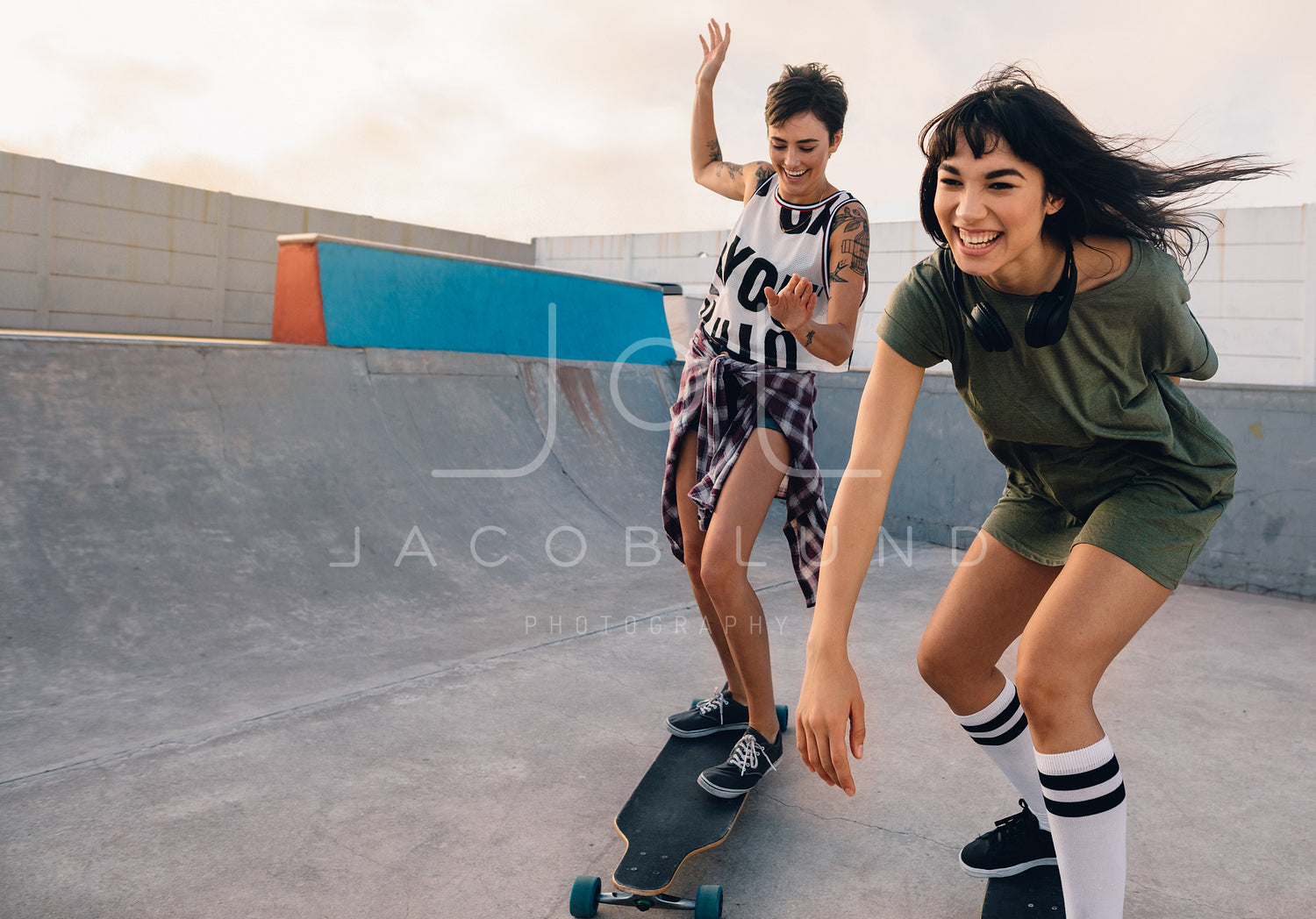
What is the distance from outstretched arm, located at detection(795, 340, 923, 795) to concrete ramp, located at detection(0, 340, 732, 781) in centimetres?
228

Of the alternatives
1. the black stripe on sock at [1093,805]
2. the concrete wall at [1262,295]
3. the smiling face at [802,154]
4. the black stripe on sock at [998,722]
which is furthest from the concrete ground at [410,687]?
the concrete wall at [1262,295]

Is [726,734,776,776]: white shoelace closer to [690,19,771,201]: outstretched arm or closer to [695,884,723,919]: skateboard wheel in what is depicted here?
[695,884,723,919]: skateboard wheel

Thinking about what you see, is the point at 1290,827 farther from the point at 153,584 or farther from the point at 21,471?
the point at 21,471

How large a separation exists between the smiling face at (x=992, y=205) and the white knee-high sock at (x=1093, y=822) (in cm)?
97

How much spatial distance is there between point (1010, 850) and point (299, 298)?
5.94 meters

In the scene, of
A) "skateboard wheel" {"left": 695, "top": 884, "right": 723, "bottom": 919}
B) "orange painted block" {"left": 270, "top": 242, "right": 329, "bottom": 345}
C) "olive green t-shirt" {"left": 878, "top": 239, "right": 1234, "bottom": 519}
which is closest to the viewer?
"olive green t-shirt" {"left": 878, "top": 239, "right": 1234, "bottom": 519}

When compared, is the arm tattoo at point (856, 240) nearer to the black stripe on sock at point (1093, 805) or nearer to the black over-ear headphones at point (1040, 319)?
the black over-ear headphones at point (1040, 319)

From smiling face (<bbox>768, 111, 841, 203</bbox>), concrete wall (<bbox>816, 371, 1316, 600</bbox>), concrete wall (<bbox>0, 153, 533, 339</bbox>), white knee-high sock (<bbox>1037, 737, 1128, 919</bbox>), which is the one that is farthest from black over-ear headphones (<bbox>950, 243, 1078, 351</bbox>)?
concrete wall (<bbox>0, 153, 533, 339</bbox>)

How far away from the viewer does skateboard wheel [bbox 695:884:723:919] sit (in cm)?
195

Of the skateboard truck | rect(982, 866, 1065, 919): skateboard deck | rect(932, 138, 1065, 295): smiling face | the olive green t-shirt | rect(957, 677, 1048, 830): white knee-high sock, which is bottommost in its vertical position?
the skateboard truck

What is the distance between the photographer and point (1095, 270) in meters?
1.74

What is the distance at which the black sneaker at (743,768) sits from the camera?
8.13ft

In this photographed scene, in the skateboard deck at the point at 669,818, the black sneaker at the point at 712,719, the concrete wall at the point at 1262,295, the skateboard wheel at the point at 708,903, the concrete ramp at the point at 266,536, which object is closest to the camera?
the skateboard wheel at the point at 708,903

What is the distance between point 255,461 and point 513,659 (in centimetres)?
215
